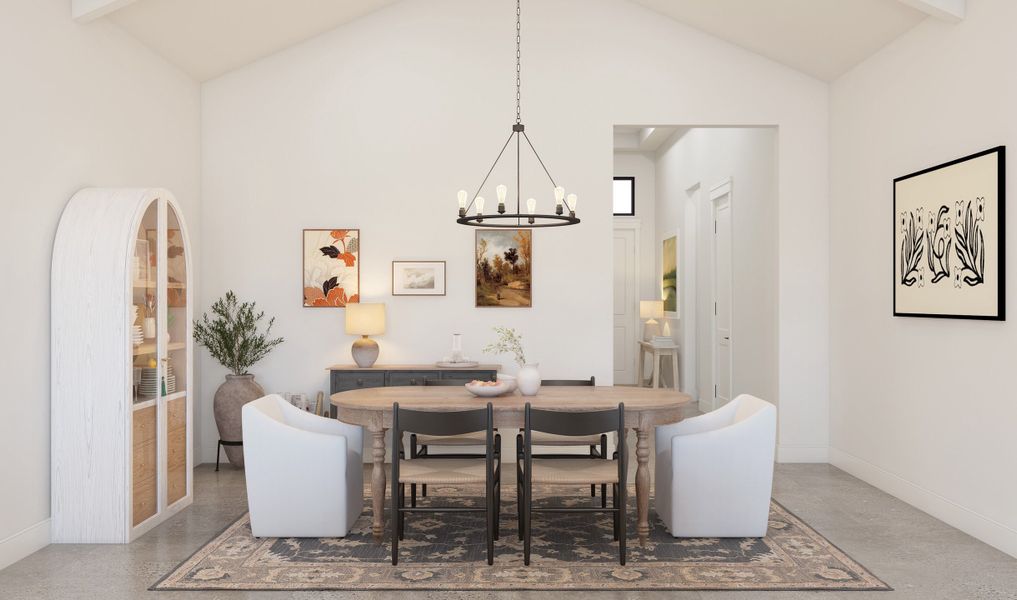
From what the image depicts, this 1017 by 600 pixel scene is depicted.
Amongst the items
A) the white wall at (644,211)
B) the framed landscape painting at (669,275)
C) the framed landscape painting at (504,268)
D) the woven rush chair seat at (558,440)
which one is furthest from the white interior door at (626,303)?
the woven rush chair seat at (558,440)

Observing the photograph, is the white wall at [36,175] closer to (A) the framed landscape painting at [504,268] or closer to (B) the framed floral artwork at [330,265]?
(B) the framed floral artwork at [330,265]

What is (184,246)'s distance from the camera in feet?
16.7

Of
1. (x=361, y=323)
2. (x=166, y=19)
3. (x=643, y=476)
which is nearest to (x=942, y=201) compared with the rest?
(x=643, y=476)

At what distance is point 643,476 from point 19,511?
3.37 m

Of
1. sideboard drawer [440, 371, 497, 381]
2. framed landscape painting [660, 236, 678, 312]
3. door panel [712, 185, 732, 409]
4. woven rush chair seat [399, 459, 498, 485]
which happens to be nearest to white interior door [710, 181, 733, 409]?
door panel [712, 185, 732, 409]

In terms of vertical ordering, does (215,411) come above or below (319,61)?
below

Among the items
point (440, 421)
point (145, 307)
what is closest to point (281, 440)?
point (440, 421)

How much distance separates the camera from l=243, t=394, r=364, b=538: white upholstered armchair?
4340 mm

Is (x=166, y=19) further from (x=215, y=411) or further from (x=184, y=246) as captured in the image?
(x=215, y=411)

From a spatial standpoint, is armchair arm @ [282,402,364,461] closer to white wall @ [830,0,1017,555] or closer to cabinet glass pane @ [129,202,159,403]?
cabinet glass pane @ [129,202,159,403]

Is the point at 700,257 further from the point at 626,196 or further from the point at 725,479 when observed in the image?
the point at 725,479

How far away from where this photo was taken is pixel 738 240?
7844mm

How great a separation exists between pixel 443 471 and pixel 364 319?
→ 92.0 inches

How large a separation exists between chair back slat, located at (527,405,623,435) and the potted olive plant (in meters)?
3.11
